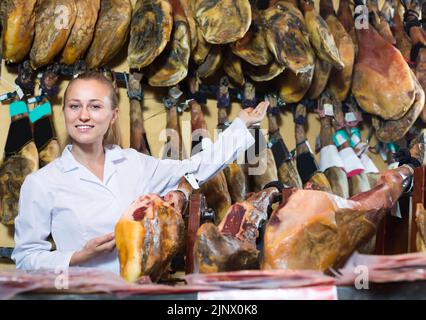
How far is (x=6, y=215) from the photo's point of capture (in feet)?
8.36

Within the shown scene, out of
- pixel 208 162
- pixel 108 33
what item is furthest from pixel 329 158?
pixel 108 33

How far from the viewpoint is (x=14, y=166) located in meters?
2.55

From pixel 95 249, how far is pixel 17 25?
1324 mm

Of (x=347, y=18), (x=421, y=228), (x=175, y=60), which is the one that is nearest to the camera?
(x=421, y=228)

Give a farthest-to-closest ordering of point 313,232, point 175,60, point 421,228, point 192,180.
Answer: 1. point 175,60
2. point 192,180
3. point 421,228
4. point 313,232

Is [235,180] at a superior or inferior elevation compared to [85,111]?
inferior

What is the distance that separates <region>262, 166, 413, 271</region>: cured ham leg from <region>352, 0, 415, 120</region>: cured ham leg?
6.61 ft

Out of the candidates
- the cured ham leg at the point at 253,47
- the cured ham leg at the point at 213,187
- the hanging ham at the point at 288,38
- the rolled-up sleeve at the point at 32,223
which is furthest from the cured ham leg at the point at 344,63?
the rolled-up sleeve at the point at 32,223

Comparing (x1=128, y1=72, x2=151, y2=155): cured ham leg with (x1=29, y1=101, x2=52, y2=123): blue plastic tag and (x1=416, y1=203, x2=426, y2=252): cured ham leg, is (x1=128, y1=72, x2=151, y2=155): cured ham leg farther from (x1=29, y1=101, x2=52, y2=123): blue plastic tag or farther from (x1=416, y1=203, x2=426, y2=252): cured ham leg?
(x1=416, y1=203, x2=426, y2=252): cured ham leg

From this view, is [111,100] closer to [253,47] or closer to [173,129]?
[173,129]

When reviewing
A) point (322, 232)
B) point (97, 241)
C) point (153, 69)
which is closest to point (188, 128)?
point (153, 69)

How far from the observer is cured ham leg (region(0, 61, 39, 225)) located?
254cm

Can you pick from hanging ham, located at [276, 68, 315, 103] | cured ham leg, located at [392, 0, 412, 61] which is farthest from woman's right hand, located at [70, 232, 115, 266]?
cured ham leg, located at [392, 0, 412, 61]

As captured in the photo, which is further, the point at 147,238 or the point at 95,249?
the point at 95,249
